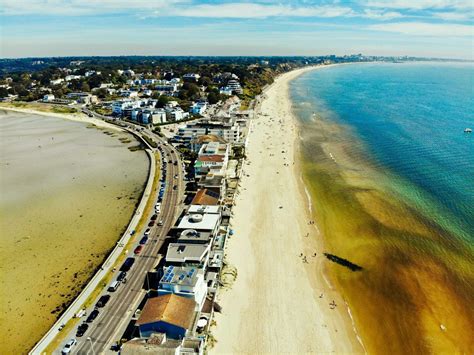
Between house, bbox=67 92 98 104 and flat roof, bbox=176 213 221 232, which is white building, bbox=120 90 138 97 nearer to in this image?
house, bbox=67 92 98 104

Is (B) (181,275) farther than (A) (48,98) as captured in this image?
No

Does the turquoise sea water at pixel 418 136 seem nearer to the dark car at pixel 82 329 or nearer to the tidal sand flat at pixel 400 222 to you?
the tidal sand flat at pixel 400 222

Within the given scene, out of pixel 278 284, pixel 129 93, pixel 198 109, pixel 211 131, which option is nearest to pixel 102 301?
pixel 278 284

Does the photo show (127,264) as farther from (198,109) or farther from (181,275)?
(198,109)

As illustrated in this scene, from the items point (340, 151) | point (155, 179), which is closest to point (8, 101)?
point (155, 179)


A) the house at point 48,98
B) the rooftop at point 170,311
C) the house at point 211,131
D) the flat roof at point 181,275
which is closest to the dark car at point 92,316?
the rooftop at point 170,311

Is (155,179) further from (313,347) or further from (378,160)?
(378,160)
